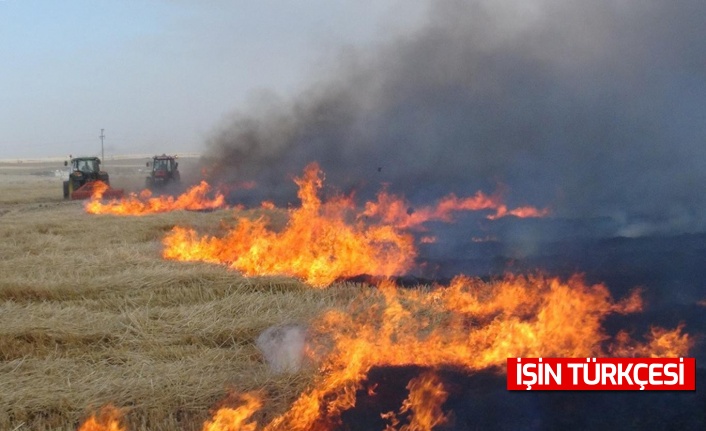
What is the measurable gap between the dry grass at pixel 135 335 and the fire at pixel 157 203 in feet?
28.2

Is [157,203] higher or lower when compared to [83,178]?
lower

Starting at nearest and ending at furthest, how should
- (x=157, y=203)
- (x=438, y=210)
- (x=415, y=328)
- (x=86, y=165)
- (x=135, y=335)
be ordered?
(x=415, y=328) → (x=135, y=335) → (x=438, y=210) → (x=157, y=203) → (x=86, y=165)

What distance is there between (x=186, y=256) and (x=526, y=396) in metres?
7.57

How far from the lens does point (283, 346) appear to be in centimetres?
586

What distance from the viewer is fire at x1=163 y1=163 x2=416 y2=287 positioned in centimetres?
925

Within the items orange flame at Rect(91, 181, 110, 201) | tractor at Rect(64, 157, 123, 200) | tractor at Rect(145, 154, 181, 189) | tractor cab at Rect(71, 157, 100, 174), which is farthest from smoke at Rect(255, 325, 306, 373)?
tractor cab at Rect(71, 157, 100, 174)

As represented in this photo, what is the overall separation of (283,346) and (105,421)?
1.80 metres

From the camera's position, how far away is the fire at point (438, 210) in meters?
15.4

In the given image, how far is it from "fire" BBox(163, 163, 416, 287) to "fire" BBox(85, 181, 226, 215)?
837 centimetres

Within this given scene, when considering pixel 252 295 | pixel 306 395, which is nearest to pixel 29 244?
pixel 252 295

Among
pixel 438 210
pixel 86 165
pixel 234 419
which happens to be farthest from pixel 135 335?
pixel 86 165

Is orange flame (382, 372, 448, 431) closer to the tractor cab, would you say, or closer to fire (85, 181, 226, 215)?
fire (85, 181, 226, 215)

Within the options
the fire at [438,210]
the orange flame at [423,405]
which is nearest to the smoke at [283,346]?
the orange flame at [423,405]

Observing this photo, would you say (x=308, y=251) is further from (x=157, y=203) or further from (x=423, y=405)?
(x=157, y=203)
